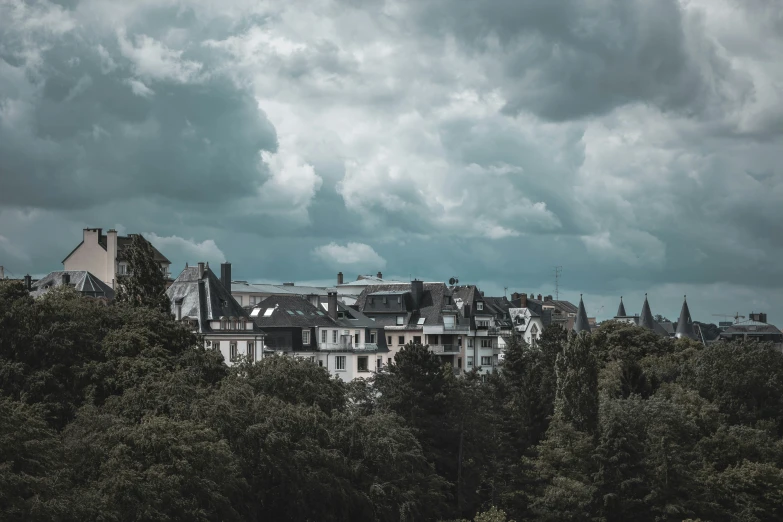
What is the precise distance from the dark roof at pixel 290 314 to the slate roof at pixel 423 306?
22883mm

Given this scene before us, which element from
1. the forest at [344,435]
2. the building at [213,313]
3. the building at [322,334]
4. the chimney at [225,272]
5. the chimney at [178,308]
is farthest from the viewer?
the chimney at [225,272]

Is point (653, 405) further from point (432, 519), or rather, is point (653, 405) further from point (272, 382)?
point (272, 382)

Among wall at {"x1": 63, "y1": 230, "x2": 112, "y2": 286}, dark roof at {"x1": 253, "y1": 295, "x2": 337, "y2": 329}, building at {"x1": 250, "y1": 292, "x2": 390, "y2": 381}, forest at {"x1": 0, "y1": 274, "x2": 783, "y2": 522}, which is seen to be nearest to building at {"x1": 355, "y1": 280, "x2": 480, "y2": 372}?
building at {"x1": 250, "y1": 292, "x2": 390, "y2": 381}

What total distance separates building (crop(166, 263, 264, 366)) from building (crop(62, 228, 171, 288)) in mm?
31444

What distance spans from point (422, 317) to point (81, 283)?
147 feet

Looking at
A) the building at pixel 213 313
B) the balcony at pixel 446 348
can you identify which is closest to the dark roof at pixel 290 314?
the building at pixel 213 313

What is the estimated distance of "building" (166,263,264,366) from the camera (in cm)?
10131

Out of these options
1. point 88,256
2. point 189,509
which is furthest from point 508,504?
point 88,256

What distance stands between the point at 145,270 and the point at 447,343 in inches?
2728

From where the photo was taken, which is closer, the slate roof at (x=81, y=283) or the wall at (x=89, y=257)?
the slate roof at (x=81, y=283)

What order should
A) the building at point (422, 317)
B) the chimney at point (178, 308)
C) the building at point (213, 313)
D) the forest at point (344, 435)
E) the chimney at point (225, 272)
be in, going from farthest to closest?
the building at point (422, 317) < the chimney at point (225, 272) < the chimney at point (178, 308) < the building at point (213, 313) < the forest at point (344, 435)

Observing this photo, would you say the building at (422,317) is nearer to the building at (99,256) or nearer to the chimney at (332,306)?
the chimney at (332,306)

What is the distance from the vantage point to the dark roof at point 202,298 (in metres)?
103

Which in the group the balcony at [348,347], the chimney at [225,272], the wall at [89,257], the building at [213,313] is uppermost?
the wall at [89,257]
